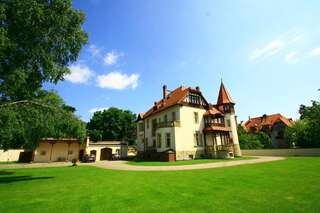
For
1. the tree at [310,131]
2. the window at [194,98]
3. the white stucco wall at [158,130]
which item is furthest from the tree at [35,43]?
the tree at [310,131]

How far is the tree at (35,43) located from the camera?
11.1 meters

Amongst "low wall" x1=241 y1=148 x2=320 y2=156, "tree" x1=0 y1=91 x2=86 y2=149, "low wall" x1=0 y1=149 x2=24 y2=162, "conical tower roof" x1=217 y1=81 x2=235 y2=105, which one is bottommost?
"low wall" x1=241 y1=148 x2=320 y2=156

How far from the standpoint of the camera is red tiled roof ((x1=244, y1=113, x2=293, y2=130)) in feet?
181

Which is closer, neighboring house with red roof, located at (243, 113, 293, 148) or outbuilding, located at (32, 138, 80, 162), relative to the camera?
outbuilding, located at (32, 138, 80, 162)

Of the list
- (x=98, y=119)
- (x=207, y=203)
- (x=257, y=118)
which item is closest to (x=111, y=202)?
(x=207, y=203)

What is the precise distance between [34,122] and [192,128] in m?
23.2

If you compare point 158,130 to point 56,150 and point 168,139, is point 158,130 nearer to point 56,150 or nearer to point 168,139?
point 168,139

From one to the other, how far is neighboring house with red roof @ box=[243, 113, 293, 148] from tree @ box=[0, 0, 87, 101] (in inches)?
2159

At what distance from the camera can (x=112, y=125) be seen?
5966 centimetres

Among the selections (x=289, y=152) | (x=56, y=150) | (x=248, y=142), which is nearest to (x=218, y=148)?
(x=289, y=152)

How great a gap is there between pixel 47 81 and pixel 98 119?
49323 millimetres

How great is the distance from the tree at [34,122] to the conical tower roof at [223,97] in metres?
27.9

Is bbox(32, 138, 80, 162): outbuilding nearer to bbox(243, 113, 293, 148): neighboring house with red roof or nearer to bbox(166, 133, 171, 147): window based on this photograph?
bbox(166, 133, 171, 147): window

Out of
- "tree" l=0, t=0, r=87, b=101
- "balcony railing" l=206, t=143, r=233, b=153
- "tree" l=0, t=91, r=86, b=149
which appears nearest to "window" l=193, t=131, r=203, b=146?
"balcony railing" l=206, t=143, r=233, b=153
